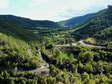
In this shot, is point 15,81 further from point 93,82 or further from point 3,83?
point 93,82

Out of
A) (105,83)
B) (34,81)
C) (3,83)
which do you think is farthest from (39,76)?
(105,83)

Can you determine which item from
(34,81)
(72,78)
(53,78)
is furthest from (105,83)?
(34,81)

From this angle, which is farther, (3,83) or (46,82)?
(3,83)

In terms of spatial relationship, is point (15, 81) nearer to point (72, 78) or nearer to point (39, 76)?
point (39, 76)

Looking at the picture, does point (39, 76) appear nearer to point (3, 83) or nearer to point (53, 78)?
point (53, 78)

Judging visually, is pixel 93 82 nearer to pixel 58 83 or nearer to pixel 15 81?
pixel 58 83

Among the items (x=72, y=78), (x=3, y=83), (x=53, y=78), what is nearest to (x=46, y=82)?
(x=53, y=78)

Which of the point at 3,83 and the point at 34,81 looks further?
the point at 3,83
